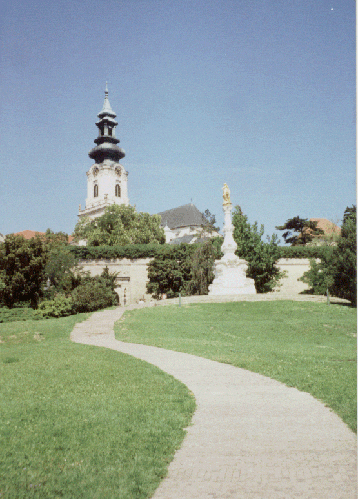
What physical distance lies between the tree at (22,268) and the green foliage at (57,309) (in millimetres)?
3969

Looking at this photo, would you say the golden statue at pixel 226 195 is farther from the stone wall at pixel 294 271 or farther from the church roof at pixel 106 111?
the church roof at pixel 106 111

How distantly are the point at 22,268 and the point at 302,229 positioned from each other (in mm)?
36375

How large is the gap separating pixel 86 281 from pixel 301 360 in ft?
A: 67.2

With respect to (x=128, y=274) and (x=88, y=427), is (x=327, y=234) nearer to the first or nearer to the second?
(x=128, y=274)

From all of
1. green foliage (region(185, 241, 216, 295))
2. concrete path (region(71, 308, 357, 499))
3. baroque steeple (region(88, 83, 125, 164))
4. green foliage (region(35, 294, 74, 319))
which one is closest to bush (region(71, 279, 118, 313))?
green foliage (region(35, 294, 74, 319))

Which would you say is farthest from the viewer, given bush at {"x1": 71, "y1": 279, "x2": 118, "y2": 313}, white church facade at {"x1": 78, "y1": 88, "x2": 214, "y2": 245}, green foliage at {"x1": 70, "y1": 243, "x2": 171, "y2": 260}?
white church facade at {"x1": 78, "y1": 88, "x2": 214, "y2": 245}

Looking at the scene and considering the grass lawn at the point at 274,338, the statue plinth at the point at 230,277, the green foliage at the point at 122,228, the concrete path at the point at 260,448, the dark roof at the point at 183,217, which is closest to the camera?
the concrete path at the point at 260,448

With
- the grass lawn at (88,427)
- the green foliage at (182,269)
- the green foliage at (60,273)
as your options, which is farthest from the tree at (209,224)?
the grass lawn at (88,427)

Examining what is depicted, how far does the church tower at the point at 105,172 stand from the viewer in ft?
241

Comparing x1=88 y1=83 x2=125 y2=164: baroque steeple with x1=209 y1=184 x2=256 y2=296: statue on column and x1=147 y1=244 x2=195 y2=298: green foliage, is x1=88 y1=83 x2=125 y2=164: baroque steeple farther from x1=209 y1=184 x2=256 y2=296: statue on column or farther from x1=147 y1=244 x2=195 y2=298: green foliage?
x1=209 y1=184 x2=256 y2=296: statue on column

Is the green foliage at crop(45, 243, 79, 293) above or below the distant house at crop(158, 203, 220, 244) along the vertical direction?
below

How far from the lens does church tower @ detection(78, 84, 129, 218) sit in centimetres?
7331

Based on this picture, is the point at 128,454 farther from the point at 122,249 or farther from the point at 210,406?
the point at 122,249

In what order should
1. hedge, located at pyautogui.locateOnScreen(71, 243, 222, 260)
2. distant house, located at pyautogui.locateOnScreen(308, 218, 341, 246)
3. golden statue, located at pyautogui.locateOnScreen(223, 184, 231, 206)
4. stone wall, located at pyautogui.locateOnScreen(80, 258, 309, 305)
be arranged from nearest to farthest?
golden statue, located at pyautogui.locateOnScreen(223, 184, 231, 206)
stone wall, located at pyautogui.locateOnScreen(80, 258, 309, 305)
hedge, located at pyautogui.locateOnScreen(71, 243, 222, 260)
distant house, located at pyautogui.locateOnScreen(308, 218, 341, 246)
